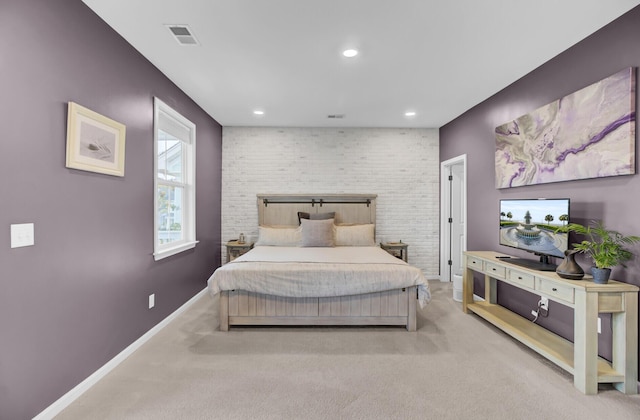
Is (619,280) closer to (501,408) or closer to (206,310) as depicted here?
(501,408)

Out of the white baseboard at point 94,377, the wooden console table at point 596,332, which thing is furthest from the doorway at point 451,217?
the white baseboard at point 94,377

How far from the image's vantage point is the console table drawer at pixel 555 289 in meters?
2.18

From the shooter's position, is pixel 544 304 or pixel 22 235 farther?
pixel 544 304

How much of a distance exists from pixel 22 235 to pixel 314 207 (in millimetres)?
3824

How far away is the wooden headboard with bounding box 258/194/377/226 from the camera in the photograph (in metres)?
5.13

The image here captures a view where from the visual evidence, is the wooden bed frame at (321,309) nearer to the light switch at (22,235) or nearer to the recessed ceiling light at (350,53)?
the light switch at (22,235)

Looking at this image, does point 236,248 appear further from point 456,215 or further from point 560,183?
point 560,183

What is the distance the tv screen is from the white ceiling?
1314 millimetres

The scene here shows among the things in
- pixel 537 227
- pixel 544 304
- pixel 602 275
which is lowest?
pixel 544 304

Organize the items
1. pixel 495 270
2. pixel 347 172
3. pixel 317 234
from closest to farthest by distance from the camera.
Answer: pixel 495 270
pixel 317 234
pixel 347 172

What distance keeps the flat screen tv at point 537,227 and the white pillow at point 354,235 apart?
188 cm

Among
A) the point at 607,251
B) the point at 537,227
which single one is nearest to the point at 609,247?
the point at 607,251

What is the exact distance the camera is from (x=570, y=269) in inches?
88.3

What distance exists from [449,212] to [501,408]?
3.55 meters
